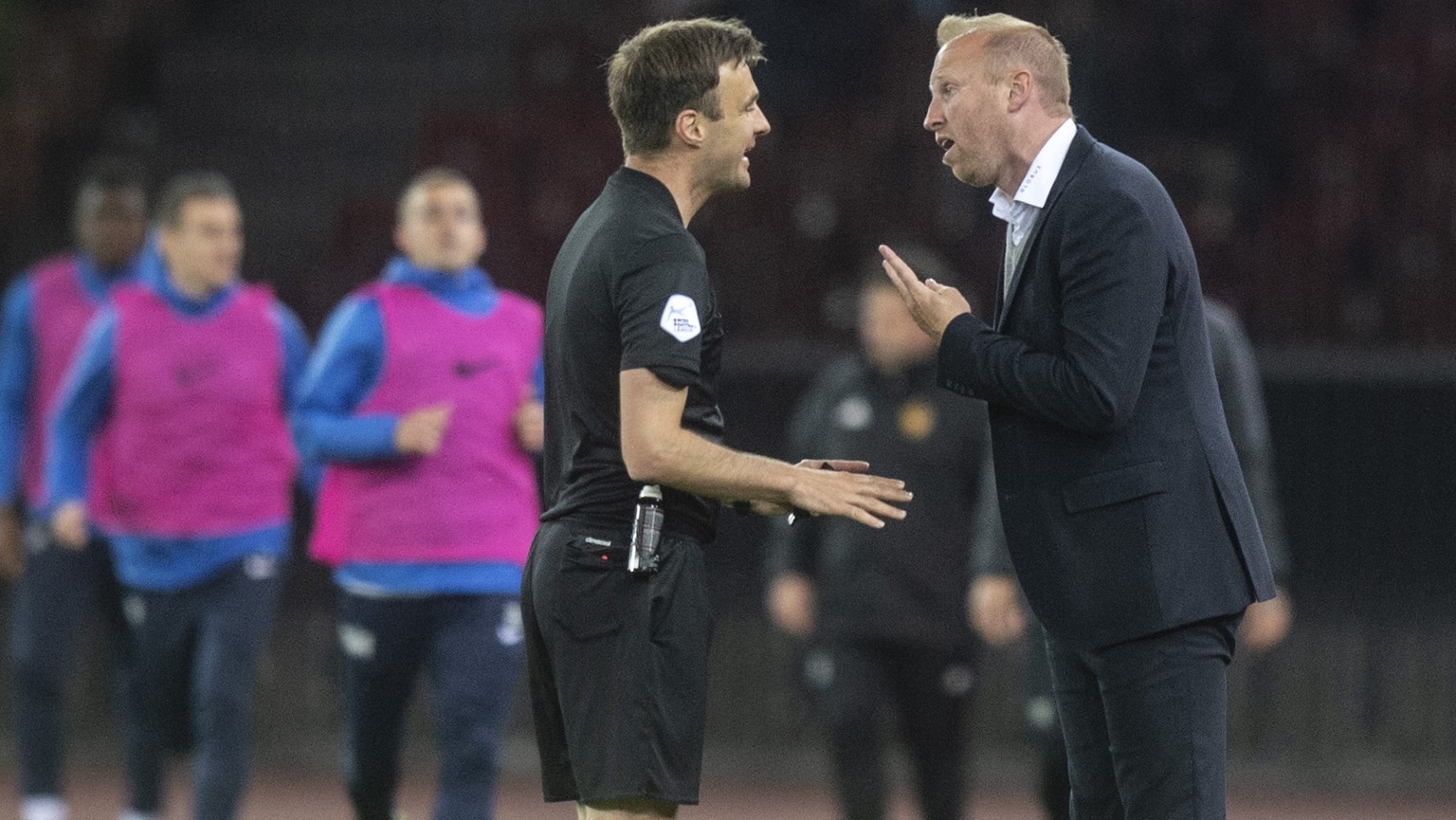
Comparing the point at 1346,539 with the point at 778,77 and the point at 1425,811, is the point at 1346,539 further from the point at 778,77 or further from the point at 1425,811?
the point at 778,77

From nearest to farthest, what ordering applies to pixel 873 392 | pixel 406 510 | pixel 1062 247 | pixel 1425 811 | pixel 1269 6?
pixel 1062 247 → pixel 406 510 → pixel 873 392 → pixel 1425 811 → pixel 1269 6

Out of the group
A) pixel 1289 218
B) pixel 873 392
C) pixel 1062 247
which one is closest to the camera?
pixel 1062 247

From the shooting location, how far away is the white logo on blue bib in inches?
166

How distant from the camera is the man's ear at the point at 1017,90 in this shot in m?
4.38

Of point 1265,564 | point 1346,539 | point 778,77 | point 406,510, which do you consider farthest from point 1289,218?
point 1265,564

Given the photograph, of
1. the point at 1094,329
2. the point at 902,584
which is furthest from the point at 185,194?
the point at 1094,329

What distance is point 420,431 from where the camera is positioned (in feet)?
21.6

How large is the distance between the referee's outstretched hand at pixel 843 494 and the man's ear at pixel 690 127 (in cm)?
70

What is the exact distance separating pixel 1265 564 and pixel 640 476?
1.26 meters

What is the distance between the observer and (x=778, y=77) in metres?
13.1

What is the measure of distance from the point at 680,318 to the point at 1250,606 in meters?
3.13

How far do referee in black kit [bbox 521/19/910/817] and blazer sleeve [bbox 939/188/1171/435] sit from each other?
32 cm

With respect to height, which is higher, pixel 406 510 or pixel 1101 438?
pixel 1101 438

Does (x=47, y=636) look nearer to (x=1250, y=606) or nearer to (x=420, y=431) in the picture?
(x=420, y=431)
